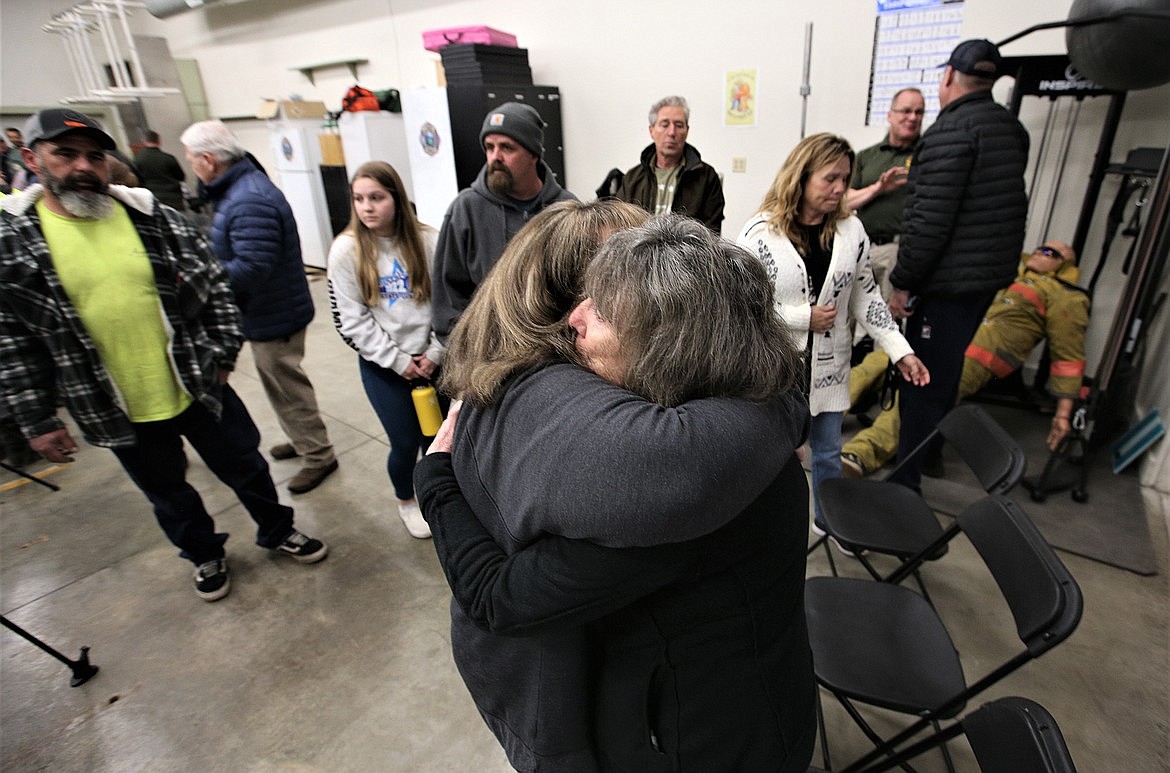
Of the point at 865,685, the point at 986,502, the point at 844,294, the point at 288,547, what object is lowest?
the point at 288,547

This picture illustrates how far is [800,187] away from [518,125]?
3.03 ft

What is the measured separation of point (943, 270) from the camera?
216cm

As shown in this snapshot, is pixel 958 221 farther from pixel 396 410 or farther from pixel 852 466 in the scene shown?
pixel 396 410

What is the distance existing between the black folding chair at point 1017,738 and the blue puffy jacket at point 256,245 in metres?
2.63

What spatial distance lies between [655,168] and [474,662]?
2820mm

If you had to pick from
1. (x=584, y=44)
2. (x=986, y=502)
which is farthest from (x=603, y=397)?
(x=584, y=44)

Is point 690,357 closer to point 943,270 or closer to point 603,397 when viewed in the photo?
point 603,397

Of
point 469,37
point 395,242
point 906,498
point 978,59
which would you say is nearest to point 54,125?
point 395,242

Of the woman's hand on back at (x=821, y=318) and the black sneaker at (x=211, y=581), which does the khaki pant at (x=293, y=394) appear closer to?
the black sneaker at (x=211, y=581)

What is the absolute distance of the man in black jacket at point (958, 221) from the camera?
1980 mm

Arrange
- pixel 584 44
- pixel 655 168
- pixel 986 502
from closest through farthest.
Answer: pixel 986 502
pixel 655 168
pixel 584 44

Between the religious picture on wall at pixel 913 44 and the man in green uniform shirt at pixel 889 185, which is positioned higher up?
the religious picture on wall at pixel 913 44

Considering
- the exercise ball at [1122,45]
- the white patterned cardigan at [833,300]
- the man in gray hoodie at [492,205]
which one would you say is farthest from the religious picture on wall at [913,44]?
the man in gray hoodie at [492,205]

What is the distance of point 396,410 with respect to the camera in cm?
228
